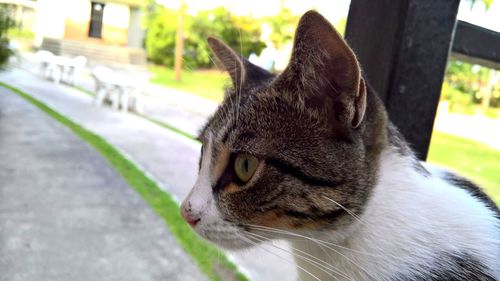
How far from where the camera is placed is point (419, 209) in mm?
704

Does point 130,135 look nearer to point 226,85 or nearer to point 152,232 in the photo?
point 152,232

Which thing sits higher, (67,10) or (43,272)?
(67,10)

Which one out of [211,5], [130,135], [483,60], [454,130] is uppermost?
[211,5]

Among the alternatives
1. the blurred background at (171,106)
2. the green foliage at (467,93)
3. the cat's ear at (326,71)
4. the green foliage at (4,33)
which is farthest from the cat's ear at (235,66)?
the green foliage at (467,93)

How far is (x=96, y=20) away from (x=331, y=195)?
13.4 metres

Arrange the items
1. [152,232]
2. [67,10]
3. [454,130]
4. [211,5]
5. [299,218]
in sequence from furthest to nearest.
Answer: [67,10] < [211,5] < [454,130] < [152,232] < [299,218]

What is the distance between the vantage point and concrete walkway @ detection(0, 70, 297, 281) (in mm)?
1394

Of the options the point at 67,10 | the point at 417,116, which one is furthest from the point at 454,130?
the point at 67,10

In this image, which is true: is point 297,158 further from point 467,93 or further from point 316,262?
point 467,93

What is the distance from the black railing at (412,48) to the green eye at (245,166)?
1.10 ft

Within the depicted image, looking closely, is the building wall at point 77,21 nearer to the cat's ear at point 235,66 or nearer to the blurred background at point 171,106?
the blurred background at point 171,106

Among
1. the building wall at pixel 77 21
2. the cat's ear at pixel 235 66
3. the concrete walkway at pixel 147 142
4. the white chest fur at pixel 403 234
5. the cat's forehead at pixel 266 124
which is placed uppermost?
the building wall at pixel 77 21

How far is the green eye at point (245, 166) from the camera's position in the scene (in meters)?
0.70

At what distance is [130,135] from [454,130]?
3084 mm
